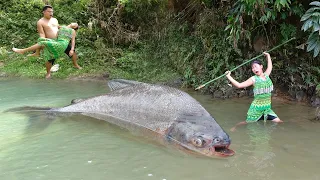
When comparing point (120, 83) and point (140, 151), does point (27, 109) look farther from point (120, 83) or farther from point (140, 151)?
point (140, 151)

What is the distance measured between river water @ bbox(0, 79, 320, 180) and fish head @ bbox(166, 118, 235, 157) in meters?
0.11

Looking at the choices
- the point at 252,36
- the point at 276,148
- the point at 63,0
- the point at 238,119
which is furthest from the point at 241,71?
the point at 63,0

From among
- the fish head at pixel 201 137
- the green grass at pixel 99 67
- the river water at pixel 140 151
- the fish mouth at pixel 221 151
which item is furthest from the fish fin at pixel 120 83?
the green grass at pixel 99 67

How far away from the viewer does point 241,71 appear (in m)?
7.59

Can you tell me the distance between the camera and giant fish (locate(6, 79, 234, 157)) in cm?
439

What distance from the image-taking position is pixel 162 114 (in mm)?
5176

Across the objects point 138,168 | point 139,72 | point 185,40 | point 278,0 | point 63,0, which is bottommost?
point 138,168

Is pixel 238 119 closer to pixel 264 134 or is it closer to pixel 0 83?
pixel 264 134

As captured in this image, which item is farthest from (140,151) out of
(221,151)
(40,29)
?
(40,29)

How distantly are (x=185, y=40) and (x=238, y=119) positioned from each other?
3.78 m

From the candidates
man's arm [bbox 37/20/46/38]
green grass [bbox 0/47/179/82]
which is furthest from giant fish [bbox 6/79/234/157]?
green grass [bbox 0/47/179/82]

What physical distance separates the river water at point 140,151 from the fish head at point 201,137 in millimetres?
113

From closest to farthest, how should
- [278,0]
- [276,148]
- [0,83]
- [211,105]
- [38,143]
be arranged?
[276,148] → [38,143] → [278,0] → [211,105] → [0,83]

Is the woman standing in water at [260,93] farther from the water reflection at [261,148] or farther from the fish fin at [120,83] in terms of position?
the fish fin at [120,83]
